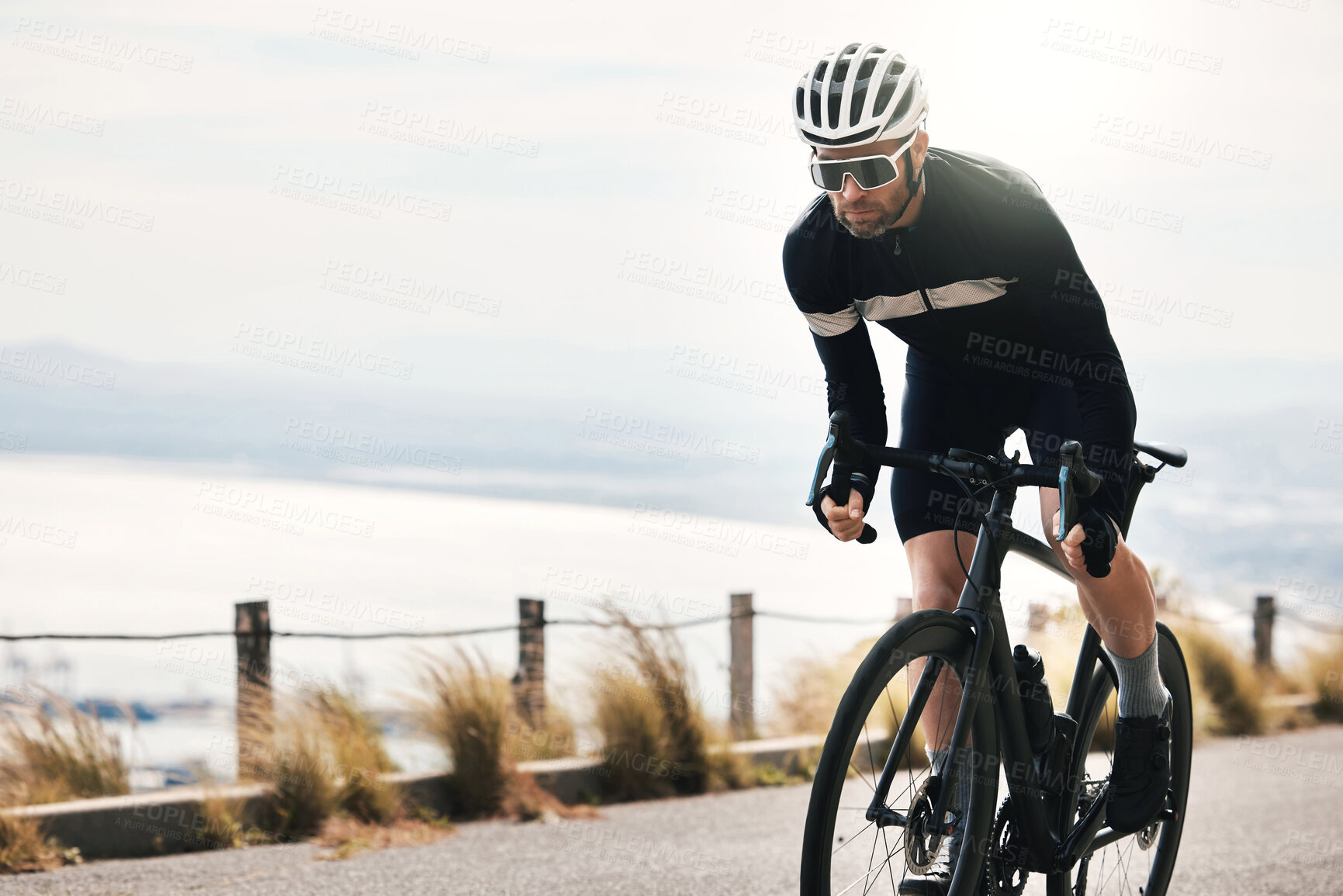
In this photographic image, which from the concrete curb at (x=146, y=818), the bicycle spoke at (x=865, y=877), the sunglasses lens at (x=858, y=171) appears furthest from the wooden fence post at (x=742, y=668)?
the sunglasses lens at (x=858, y=171)

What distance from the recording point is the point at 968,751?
115 inches

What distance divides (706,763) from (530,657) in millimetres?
1238

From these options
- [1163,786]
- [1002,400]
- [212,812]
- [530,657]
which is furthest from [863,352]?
[530,657]

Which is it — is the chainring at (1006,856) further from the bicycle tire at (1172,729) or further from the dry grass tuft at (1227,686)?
the dry grass tuft at (1227,686)

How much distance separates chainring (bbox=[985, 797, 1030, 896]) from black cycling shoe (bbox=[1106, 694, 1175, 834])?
313mm

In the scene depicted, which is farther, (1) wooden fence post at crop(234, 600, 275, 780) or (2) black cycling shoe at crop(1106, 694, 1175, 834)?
(1) wooden fence post at crop(234, 600, 275, 780)

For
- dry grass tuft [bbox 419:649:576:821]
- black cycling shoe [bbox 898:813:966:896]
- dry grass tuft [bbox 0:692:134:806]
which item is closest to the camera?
black cycling shoe [bbox 898:813:966:896]

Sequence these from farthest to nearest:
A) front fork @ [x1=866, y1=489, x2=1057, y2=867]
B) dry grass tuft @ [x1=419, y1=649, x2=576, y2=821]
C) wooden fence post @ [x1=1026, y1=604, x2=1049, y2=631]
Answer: wooden fence post @ [x1=1026, y1=604, x2=1049, y2=631], dry grass tuft @ [x1=419, y1=649, x2=576, y2=821], front fork @ [x1=866, y1=489, x2=1057, y2=867]

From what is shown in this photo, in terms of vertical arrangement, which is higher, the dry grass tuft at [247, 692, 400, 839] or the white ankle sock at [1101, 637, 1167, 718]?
the white ankle sock at [1101, 637, 1167, 718]

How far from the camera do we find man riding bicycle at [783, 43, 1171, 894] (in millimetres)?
3014

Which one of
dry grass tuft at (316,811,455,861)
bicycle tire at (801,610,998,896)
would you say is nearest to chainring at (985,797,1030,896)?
bicycle tire at (801,610,998,896)

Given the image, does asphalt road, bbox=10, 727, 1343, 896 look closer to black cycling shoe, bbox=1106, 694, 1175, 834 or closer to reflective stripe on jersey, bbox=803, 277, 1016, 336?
black cycling shoe, bbox=1106, 694, 1175, 834

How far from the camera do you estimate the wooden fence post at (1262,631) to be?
40.1ft

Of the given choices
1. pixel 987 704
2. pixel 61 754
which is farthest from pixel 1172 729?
pixel 61 754
